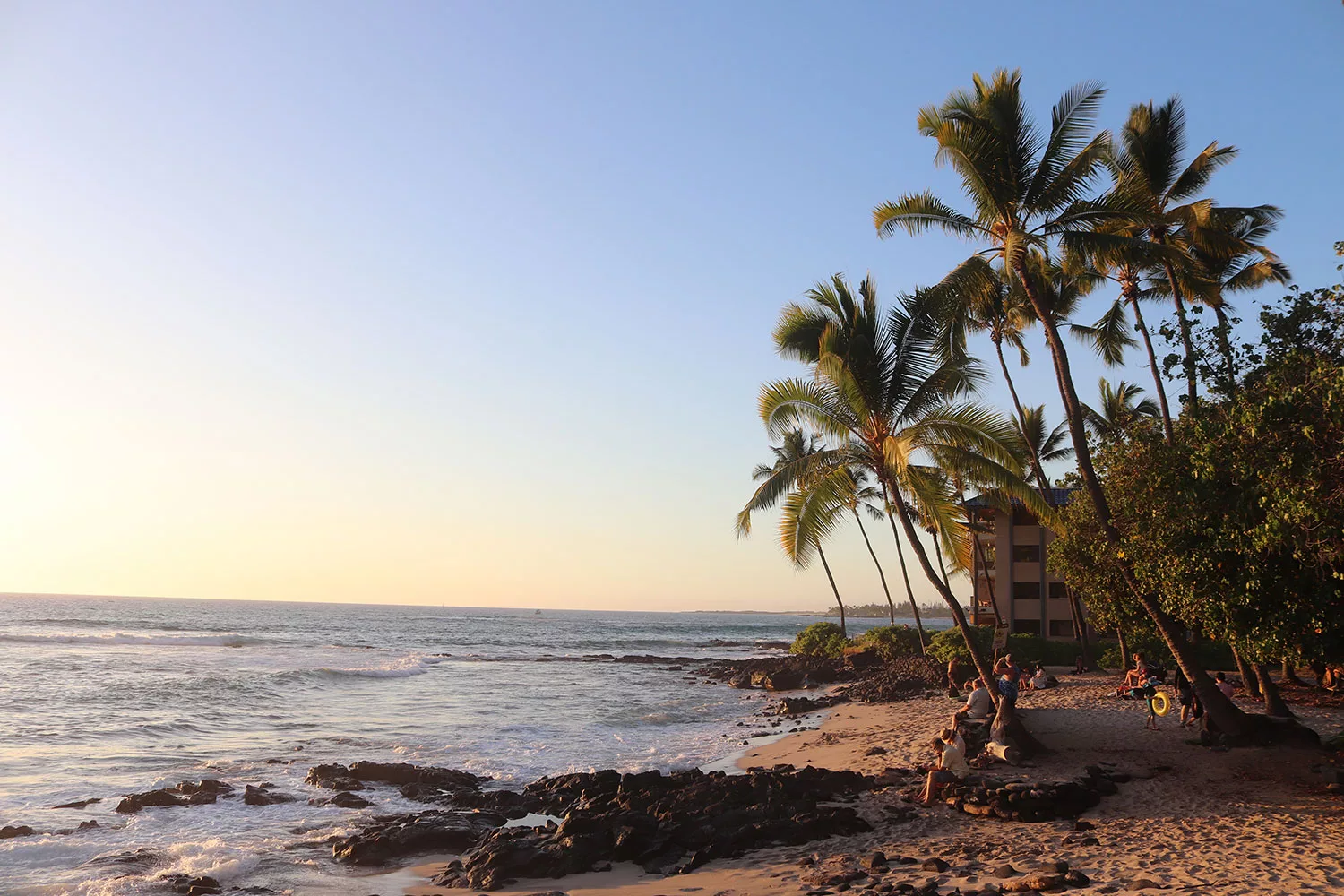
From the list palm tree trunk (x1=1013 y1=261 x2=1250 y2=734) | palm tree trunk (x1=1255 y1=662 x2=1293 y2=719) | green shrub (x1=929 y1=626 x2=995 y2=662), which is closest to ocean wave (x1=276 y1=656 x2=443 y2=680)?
green shrub (x1=929 y1=626 x2=995 y2=662)

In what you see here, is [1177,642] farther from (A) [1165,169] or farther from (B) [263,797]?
(B) [263,797]

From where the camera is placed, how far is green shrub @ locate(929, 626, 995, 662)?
27062mm

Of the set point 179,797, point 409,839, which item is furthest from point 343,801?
point 409,839

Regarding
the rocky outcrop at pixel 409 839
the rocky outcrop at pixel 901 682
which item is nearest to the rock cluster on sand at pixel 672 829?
the rocky outcrop at pixel 409 839

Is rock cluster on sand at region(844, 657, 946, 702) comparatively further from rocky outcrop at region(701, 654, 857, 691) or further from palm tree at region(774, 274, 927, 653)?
palm tree at region(774, 274, 927, 653)

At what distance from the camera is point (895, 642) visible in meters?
35.5

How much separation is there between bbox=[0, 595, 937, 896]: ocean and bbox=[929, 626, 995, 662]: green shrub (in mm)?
6547

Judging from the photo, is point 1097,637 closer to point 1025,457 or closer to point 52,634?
point 1025,457

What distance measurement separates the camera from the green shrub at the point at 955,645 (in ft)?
88.8

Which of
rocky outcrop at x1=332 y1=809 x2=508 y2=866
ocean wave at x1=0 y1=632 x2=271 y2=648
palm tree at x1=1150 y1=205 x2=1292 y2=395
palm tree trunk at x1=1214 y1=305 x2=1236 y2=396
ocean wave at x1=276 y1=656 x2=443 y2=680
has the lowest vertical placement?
ocean wave at x1=0 y1=632 x2=271 y2=648

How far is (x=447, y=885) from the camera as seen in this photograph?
A: 9750mm

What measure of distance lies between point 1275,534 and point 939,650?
69.9 ft

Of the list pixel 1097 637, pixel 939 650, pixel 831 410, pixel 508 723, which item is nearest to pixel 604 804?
pixel 831 410

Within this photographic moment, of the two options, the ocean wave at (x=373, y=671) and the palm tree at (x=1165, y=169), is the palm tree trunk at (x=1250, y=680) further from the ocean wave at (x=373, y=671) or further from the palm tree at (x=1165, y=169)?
the ocean wave at (x=373, y=671)
